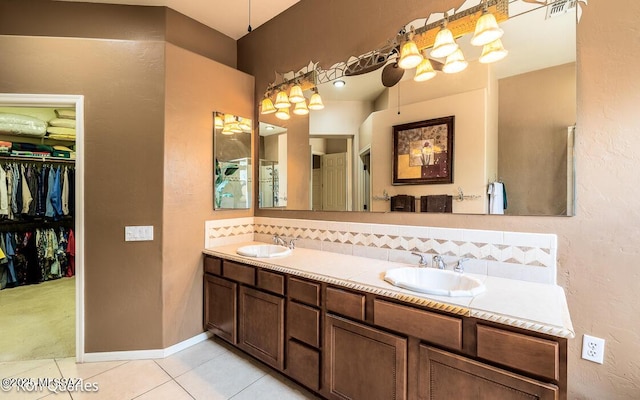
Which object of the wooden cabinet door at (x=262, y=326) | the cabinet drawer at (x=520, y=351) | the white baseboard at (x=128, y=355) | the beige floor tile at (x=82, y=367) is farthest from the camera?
the white baseboard at (x=128, y=355)

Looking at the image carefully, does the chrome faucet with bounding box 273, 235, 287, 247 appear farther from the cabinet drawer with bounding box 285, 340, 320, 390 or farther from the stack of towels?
the stack of towels

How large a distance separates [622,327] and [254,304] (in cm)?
211

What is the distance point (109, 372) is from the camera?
2154 mm

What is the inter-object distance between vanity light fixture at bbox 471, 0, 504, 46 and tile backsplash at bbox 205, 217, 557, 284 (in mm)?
1085

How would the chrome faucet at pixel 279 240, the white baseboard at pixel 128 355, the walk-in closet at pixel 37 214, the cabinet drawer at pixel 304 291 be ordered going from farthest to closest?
the walk-in closet at pixel 37 214 < the chrome faucet at pixel 279 240 < the white baseboard at pixel 128 355 < the cabinet drawer at pixel 304 291

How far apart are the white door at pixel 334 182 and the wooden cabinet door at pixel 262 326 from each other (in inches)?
34.9

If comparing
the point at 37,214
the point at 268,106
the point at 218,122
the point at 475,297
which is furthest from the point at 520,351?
the point at 37,214

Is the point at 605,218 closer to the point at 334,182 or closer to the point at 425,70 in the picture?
the point at 425,70

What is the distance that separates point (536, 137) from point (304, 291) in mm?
1624

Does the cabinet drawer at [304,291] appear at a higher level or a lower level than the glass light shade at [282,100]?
lower

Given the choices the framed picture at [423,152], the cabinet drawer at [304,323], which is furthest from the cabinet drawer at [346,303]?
the framed picture at [423,152]

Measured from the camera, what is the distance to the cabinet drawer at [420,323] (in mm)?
1270

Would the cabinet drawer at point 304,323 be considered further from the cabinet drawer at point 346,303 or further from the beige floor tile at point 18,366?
the beige floor tile at point 18,366

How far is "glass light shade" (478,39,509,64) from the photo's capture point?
5.19 feet
